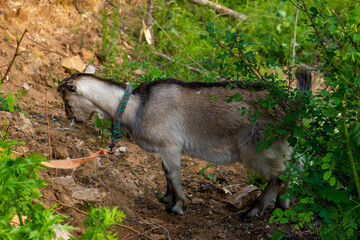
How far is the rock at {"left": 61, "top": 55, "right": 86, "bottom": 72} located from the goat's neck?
1.94 meters

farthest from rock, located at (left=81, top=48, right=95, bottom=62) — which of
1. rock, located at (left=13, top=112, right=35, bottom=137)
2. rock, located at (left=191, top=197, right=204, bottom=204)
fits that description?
rock, located at (left=191, top=197, right=204, bottom=204)

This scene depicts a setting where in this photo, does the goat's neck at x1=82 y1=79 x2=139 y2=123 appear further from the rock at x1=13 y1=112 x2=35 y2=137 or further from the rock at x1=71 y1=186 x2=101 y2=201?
the rock at x1=71 y1=186 x2=101 y2=201

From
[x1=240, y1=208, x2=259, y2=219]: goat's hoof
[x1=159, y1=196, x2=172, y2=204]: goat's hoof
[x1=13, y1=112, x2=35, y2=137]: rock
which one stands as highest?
[x1=13, y1=112, x2=35, y2=137]: rock

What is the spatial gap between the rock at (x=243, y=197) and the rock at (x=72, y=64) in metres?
3.13

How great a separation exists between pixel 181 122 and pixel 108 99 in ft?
2.73

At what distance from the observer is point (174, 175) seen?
4309 mm

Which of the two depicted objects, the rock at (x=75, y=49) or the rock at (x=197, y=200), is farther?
the rock at (x=75, y=49)

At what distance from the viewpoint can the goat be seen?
415 centimetres

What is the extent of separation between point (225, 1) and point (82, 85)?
6.25 m

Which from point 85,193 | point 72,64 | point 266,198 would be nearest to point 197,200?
point 266,198

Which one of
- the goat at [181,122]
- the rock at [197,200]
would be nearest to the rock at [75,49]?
the goat at [181,122]

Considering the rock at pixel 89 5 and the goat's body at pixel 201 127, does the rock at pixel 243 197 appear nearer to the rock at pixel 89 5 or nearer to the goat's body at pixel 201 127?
the goat's body at pixel 201 127

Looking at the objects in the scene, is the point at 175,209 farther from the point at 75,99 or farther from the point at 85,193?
the point at 75,99

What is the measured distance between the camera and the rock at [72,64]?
6070 millimetres
